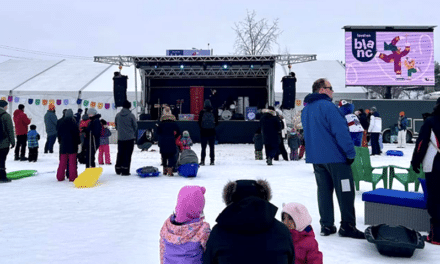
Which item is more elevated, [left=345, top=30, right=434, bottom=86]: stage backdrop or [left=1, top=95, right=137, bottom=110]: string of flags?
[left=345, top=30, right=434, bottom=86]: stage backdrop

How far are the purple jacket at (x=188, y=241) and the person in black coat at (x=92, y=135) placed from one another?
6.49m

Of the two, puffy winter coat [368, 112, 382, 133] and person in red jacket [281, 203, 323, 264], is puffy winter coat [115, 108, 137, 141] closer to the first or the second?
person in red jacket [281, 203, 323, 264]

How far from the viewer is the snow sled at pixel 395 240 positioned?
3.28 metres

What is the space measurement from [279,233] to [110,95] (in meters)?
17.5

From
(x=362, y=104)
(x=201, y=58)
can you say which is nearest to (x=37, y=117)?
(x=201, y=58)

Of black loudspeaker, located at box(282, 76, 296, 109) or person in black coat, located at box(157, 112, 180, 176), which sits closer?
person in black coat, located at box(157, 112, 180, 176)

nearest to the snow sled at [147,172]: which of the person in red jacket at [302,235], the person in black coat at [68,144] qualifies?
the person in black coat at [68,144]

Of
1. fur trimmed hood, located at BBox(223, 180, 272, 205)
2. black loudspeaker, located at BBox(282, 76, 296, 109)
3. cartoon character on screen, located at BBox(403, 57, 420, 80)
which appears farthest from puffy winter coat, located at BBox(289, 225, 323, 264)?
cartoon character on screen, located at BBox(403, 57, 420, 80)

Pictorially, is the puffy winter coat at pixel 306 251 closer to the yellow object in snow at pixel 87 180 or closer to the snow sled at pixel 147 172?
the yellow object in snow at pixel 87 180

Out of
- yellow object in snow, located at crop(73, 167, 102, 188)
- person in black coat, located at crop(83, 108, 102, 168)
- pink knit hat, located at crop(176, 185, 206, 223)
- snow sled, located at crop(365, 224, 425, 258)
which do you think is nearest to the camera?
pink knit hat, located at crop(176, 185, 206, 223)

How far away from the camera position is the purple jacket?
2.12 m

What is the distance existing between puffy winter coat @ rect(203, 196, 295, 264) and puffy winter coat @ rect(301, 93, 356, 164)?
2138 mm

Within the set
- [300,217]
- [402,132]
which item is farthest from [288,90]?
[300,217]

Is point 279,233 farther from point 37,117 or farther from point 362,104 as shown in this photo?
point 37,117
